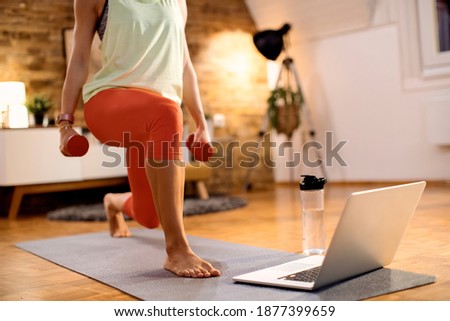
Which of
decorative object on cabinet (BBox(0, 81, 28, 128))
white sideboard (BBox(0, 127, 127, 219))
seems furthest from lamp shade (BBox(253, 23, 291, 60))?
decorative object on cabinet (BBox(0, 81, 28, 128))

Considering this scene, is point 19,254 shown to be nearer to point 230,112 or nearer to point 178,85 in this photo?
point 178,85

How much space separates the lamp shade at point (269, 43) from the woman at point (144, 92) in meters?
3.85

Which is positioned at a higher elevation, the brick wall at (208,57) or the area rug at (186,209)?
the brick wall at (208,57)

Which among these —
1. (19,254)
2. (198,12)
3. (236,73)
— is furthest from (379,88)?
(19,254)

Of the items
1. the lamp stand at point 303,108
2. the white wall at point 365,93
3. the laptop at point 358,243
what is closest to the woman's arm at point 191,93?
the laptop at point 358,243

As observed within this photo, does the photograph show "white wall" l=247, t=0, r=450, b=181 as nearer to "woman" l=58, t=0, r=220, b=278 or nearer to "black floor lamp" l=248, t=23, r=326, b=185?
"black floor lamp" l=248, t=23, r=326, b=185

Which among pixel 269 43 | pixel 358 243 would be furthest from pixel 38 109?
pixel 358 243

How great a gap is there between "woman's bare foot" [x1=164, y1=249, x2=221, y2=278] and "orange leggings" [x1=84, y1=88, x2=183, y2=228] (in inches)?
11.6

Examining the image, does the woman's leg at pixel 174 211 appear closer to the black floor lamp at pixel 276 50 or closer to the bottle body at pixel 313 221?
the bottle body at pixel 313 221

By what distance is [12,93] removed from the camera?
4375mm

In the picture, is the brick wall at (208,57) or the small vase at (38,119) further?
the brick wall at (208,57)

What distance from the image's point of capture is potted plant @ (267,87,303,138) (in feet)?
18.6

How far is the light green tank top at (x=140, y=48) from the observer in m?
1.91

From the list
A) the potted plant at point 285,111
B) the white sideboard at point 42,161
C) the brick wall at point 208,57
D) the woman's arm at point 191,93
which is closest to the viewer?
the woman's arm at point 191,93
